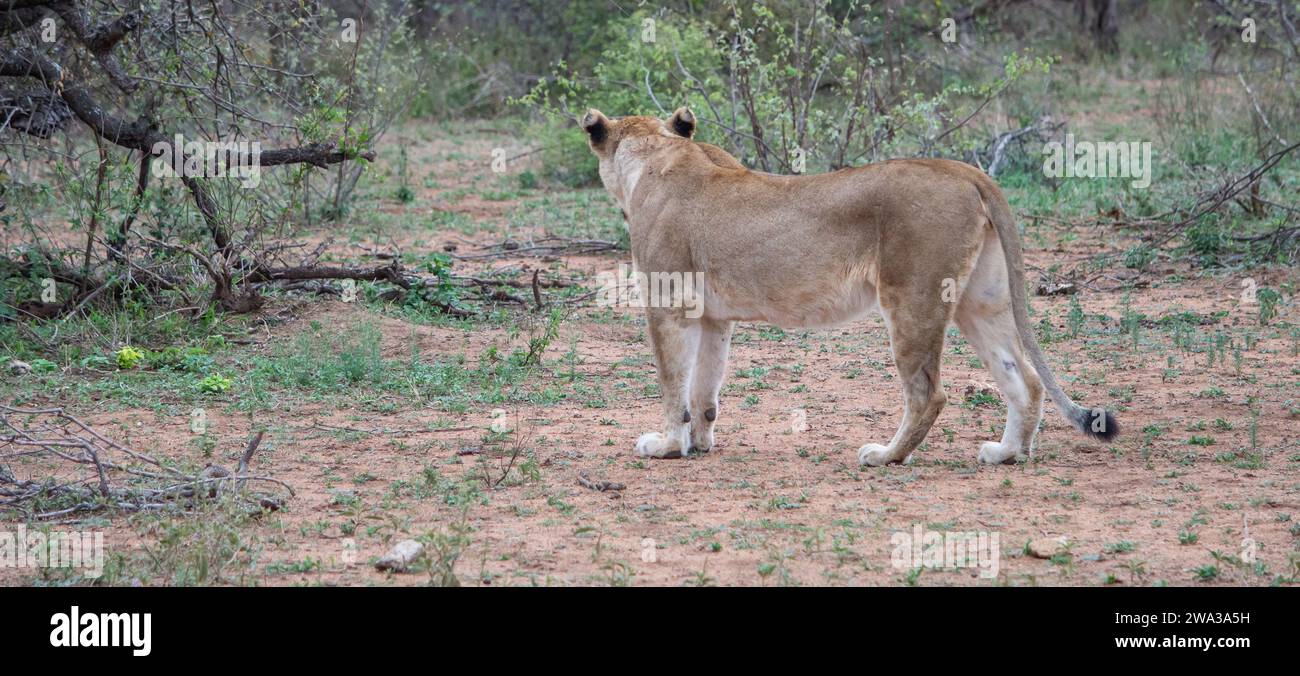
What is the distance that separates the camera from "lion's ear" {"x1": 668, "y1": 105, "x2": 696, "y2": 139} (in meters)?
6.71

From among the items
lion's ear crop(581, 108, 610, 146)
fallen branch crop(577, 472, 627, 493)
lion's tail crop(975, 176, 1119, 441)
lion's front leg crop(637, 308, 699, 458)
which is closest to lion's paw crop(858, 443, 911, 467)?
lion's tail crop(975, 176, 1119, 441)

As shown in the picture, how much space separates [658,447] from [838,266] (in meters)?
1.19

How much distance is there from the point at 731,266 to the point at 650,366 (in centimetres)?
220

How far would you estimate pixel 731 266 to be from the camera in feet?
20.1

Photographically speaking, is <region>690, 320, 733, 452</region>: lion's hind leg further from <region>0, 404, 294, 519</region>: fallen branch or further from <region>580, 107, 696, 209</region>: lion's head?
<region>0, 404, 294, 519</region>: fallen branch

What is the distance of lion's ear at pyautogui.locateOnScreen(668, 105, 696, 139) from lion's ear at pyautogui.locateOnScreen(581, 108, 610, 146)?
32cm

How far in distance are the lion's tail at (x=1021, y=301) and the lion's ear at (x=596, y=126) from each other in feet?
6.17

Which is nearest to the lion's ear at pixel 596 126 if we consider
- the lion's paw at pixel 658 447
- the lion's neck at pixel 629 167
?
the lion's neck at pixel 629 167

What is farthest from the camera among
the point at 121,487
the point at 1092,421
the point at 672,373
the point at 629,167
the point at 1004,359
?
the point at 629,167

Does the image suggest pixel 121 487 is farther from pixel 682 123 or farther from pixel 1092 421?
pixel 1092 421

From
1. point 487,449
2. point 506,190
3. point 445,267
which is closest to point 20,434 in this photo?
point 487,449

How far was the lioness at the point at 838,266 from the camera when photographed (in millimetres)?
5668

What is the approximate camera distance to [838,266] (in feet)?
19.2

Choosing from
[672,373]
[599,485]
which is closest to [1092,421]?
[672,373]
